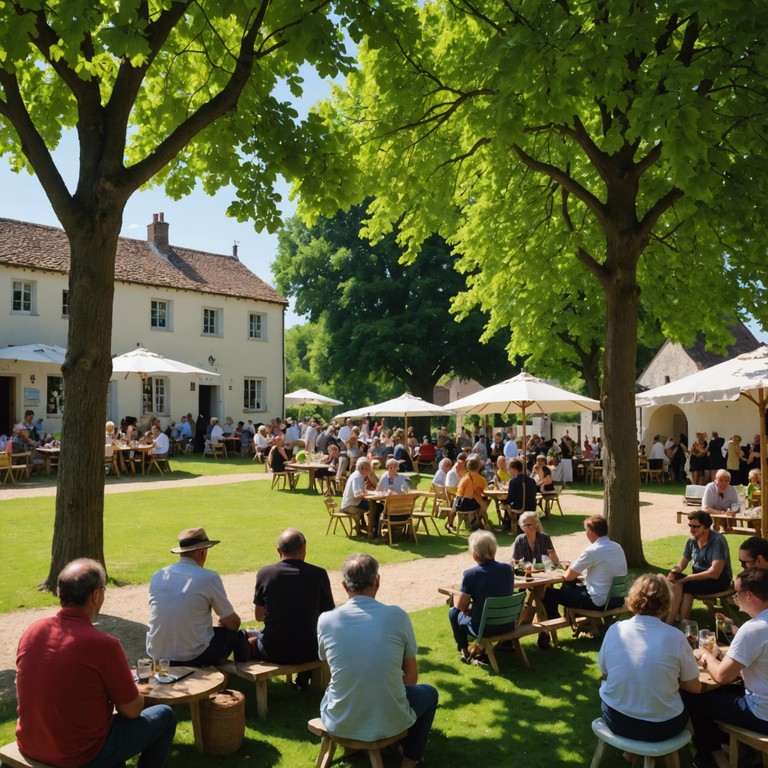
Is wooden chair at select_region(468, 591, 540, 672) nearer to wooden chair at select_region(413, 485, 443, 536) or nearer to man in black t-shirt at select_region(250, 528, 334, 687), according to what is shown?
man in black t-shirt at select_region(250, 528, 334, 687)

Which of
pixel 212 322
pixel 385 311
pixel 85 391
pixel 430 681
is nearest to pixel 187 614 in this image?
pixel 430 681

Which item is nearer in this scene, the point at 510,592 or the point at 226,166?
the point at 510,592

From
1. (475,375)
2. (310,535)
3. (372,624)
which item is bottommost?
(310,535)

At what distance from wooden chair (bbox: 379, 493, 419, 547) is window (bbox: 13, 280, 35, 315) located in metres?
18.9

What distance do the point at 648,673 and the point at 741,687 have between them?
941 mm

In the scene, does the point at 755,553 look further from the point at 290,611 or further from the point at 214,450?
the point at 214,450

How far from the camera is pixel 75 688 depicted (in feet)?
12.4

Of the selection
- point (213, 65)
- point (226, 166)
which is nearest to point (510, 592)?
point (226, 166)

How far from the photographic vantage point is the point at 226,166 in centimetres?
923

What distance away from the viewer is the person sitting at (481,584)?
6.52 metres

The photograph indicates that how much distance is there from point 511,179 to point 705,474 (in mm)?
13900

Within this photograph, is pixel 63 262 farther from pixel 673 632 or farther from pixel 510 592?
pixel 673 632

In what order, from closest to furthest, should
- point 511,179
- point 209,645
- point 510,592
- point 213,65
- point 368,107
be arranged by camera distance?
point 209,645 → point 510,592 → point 213,65 → point 368,107 → point 511,179

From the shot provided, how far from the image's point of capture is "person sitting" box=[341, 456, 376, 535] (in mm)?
13359
